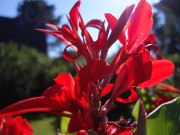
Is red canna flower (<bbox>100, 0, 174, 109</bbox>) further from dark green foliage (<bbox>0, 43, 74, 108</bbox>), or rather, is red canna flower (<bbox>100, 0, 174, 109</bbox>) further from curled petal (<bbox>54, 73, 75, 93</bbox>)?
dark green foliage (<bbox>0, 43, 74, 108</bbox>)

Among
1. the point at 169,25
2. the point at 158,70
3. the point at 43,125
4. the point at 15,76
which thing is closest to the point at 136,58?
the point at 158,70

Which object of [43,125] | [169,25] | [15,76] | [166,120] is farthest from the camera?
[169,25]

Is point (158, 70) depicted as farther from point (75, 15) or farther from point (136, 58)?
point (75, 15)

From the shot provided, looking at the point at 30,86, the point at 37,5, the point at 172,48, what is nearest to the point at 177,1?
the point at 30,86

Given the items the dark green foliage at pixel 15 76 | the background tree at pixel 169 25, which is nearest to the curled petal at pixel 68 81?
the dark green foliage at pixel 15 76

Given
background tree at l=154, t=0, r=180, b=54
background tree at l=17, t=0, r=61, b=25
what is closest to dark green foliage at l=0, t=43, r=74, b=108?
background tree at l=154, t=0, r=180, b=54

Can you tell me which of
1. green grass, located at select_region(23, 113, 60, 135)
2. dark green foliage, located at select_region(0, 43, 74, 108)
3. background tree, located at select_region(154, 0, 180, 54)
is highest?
background tree, located at select_region(154, 0, 180, 54)

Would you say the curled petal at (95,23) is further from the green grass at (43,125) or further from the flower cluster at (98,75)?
the green grass at (43,125)
